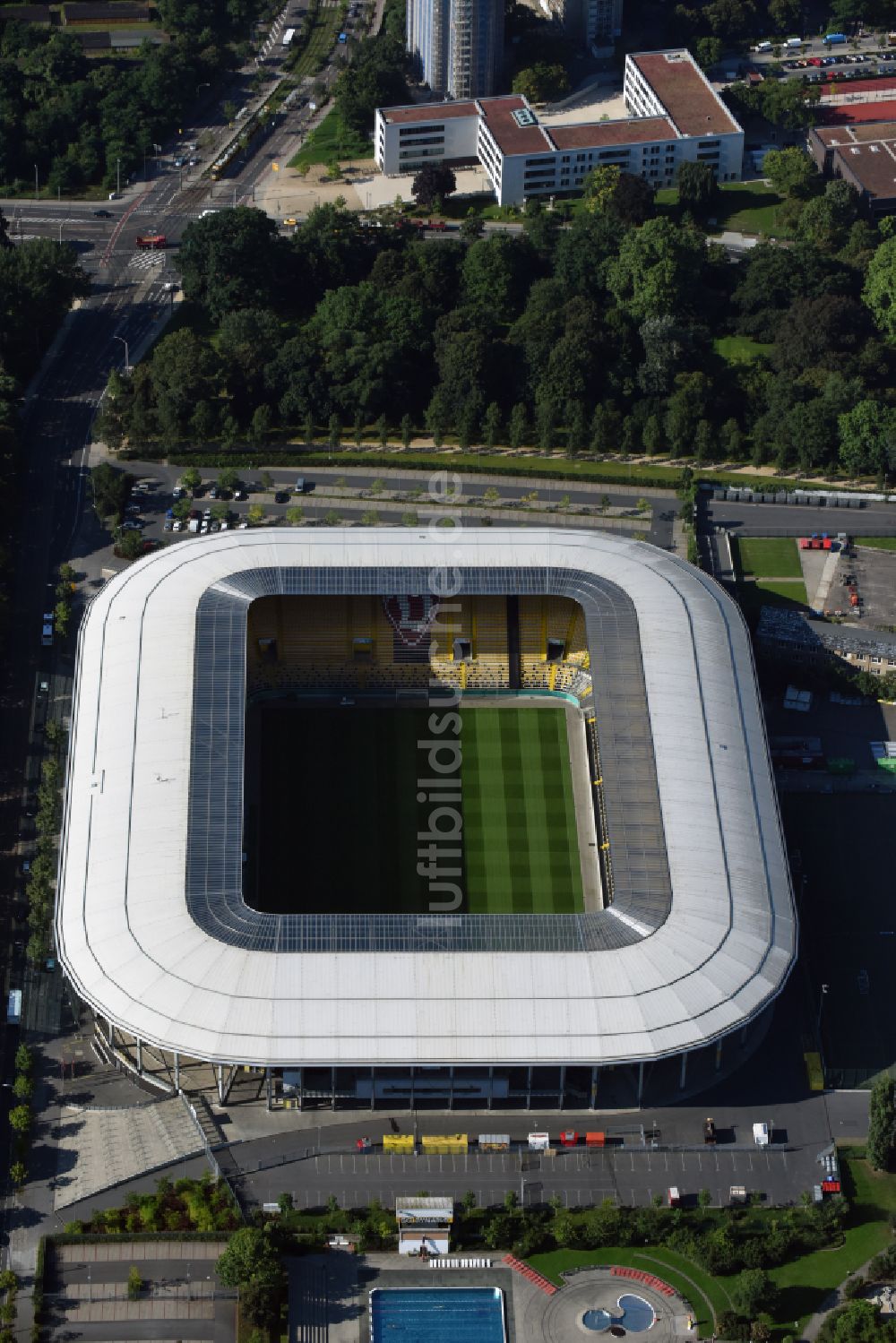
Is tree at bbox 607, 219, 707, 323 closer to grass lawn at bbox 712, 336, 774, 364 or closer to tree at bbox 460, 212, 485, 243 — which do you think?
grass lawn at bbox 712, 336, 774, 364

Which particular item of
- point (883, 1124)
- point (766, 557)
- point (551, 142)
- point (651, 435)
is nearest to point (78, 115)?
point (551, 142)

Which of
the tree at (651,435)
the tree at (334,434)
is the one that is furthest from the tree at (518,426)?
the tree at (334,434)

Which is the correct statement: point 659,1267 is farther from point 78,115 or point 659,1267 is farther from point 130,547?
point 78,115

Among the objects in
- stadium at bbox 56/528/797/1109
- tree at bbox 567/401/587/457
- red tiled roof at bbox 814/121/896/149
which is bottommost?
stadium at bbox 56/528/797/1109

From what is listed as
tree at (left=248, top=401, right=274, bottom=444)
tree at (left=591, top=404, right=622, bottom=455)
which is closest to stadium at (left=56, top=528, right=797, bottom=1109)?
tree at (left=591, top=404, right=622, bottom=455)

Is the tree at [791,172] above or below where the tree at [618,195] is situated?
above

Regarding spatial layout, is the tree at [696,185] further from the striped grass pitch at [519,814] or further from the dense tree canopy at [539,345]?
the striped grass pitch at [519,814]
